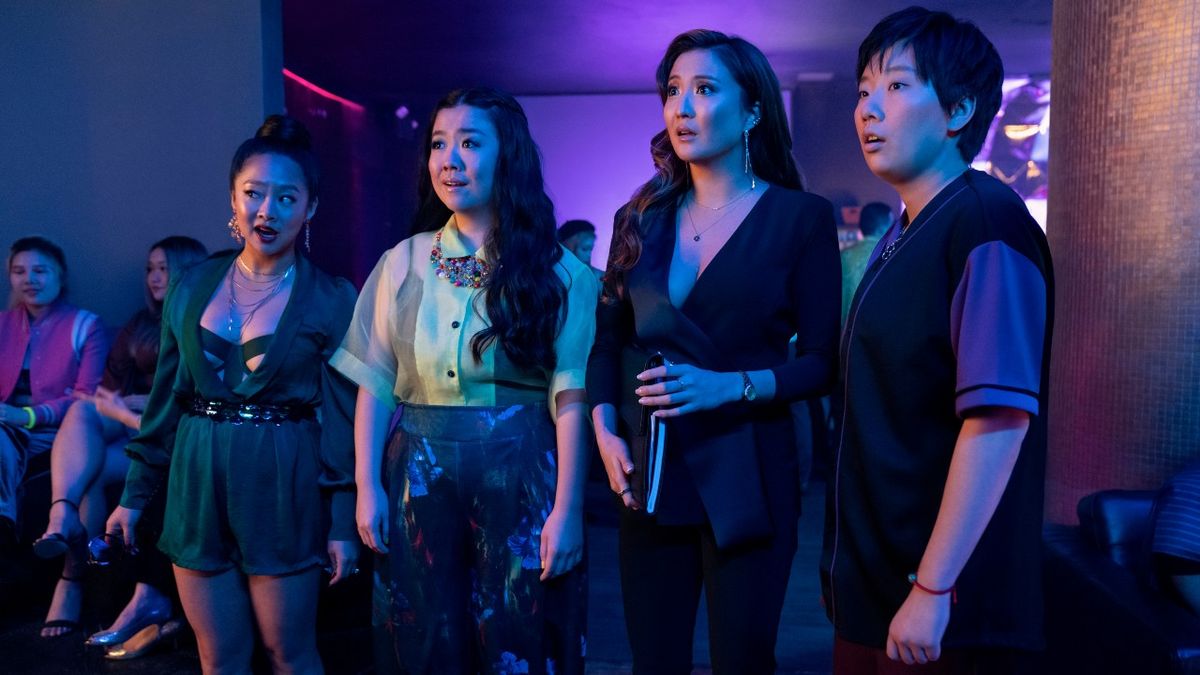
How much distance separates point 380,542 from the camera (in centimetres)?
187

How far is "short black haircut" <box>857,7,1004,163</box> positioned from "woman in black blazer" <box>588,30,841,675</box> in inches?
14.5

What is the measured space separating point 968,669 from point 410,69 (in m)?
9.14

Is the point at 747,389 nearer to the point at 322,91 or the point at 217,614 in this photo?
the point at 217,614

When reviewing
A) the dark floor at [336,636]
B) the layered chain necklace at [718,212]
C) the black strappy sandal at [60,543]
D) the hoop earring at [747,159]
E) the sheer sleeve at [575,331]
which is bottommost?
the dark floor at [336,636]

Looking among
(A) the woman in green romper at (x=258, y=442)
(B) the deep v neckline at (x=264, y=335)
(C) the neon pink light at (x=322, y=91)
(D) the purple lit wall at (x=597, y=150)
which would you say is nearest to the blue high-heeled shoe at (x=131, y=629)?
(A) the woman in green romper at (x=258, y=442)

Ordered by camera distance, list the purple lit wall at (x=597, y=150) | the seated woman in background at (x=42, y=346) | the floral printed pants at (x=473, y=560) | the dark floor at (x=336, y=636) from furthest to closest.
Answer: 1. the purple lit wall at (x=597, y=150)
2. the seated woman in background at (x=42, y=346)
3. the dark floor at (x=336, y=636)
4. the floral printed pants at (x=473, y=560)

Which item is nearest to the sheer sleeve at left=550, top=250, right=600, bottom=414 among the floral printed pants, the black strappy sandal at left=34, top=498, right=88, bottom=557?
the floral printed pants

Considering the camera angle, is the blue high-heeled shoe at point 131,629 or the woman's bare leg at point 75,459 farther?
the woman's bare leg at point 75,459

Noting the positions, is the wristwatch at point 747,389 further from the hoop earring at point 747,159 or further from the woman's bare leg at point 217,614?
the woman's bare leg at point 217,614

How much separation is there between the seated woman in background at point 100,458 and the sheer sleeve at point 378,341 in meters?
1.48

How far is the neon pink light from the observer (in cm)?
910

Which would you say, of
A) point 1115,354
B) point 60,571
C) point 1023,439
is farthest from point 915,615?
point 60,571

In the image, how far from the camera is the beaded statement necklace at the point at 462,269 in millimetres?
1888

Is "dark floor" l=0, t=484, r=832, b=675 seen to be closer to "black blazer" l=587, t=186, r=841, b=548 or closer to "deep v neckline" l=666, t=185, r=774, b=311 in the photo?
"black blazer" l=587, t=186, r=841, b=548
